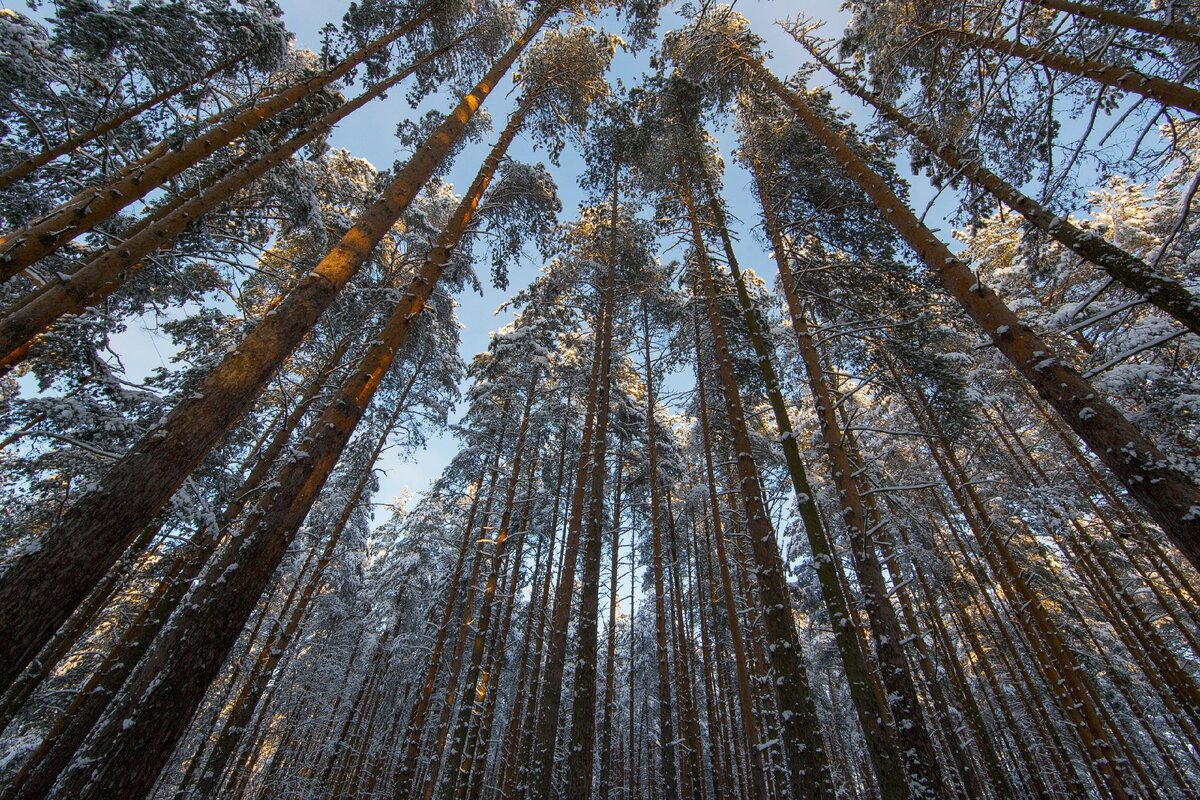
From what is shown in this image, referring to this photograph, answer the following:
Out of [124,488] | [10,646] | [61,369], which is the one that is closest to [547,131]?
[61,369]

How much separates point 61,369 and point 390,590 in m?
19.1

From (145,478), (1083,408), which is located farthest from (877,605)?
(145,478)

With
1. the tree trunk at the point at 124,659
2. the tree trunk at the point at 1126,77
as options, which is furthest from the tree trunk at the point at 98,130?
the tree trunk at the point at 1126,77

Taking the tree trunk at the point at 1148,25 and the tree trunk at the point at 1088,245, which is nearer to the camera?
the tree trunk at the point at 1088,245

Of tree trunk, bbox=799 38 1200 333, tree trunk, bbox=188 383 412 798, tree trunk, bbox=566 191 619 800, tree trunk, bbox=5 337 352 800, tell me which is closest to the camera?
tree trunk, bbox=799 38 1200 333

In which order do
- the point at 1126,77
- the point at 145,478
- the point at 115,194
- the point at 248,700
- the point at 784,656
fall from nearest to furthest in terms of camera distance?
the point at 145,478, the point at 1126,77, the point at 115,194, the point at 784,656, the point at 248,700

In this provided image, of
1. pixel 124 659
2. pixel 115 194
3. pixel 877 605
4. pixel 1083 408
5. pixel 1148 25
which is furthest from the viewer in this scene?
pixel 124 659

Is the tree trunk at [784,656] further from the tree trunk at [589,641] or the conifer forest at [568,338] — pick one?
the tree trunk at [589,641]

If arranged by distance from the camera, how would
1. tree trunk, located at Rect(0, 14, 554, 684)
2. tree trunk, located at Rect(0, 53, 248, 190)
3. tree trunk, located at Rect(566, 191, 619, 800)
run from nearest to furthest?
tree trunk, located at Rect(0, 14, 554, 684) → tree trunk, located at Rect(0, 53, 248, 190) → tree trunk, located at Rect(566, 191, 619, 800)

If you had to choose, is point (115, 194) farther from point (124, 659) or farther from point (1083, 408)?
point (1083, 408)

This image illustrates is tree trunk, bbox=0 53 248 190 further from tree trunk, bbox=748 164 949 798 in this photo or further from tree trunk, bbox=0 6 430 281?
tree trunk, bbox=748 164 949 798

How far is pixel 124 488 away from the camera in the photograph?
3.35m

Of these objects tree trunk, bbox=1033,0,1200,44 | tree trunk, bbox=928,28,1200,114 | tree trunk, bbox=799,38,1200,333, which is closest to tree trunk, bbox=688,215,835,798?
tree trunk, bbox=799,38,1200,333

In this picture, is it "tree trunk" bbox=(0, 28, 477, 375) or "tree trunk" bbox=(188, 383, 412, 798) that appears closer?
"tree trunk" bbox=(0, 28, 477, 375)
